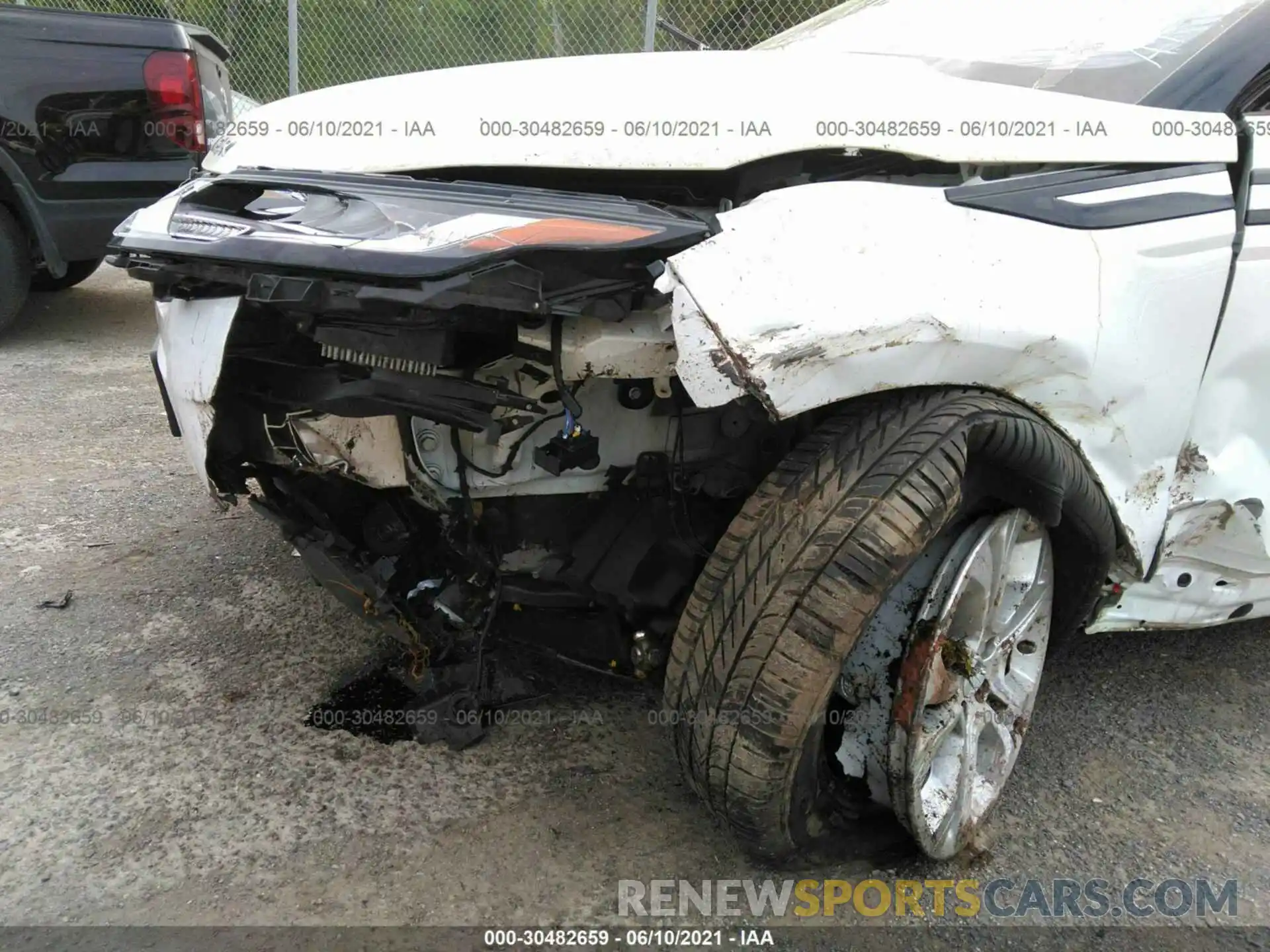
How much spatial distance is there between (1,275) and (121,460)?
2.06 m

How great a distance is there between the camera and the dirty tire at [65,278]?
605 centimetres

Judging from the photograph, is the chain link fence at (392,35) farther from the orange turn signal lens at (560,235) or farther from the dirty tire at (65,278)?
the orange turn signal lens at (560,235)

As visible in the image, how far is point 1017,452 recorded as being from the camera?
1.84 meters

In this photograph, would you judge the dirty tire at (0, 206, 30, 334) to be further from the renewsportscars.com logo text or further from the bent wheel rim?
the bent wheel rim

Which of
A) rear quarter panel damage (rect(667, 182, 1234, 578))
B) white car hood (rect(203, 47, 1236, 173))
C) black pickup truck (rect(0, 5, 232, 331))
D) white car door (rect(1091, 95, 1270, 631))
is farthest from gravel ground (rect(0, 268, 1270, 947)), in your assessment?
black pickup truck (rect(0, 5, 232, 331))

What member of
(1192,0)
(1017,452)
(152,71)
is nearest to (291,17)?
(152,71)

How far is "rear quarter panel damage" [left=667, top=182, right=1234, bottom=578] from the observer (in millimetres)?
1593

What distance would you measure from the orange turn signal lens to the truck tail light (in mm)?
4412

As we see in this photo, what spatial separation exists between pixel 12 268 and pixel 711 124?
487 cm

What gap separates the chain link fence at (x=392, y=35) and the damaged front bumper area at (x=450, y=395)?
271 inches

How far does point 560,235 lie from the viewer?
1.64m

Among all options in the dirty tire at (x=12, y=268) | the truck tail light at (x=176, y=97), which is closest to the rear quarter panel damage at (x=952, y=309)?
the truck tail light at (x=176, y=97)

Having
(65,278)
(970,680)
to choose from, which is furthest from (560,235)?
(65,278)

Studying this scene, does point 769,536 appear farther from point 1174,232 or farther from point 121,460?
point 121,460
